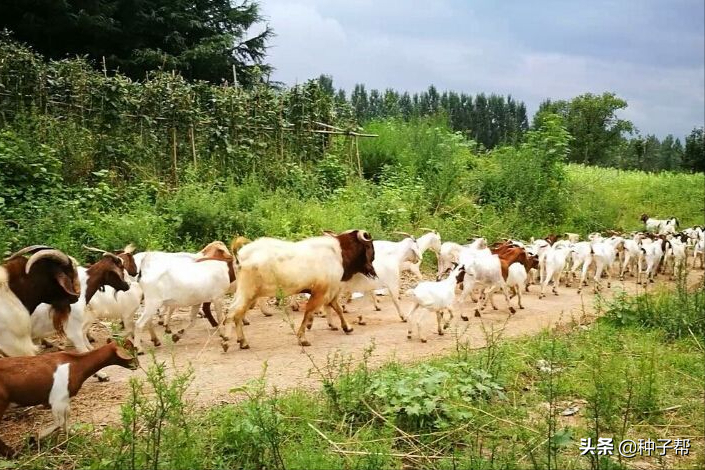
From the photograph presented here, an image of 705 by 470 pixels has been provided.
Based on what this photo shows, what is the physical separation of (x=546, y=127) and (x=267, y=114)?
803 cm

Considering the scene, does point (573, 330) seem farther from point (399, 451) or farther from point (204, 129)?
point (204, 129)

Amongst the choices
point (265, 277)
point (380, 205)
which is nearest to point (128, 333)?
point (265, 277)

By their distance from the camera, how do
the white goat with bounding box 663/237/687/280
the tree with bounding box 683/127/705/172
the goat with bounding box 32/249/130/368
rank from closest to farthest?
the goat with bounding box 32/249/130/368
the white goat with bounding box 663/237/687/280
the tree with bounding box 683/127/705/172

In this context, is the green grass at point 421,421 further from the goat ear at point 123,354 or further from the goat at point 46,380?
the goat ear at point 123,354

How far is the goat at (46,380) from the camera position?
4.74 m

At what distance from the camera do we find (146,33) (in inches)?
934

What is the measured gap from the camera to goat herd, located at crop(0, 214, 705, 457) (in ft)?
16.9

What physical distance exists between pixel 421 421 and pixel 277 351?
284 centimetres

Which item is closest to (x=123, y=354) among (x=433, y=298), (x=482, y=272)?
(x=433, y=298)

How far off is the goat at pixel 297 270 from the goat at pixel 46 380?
252cm

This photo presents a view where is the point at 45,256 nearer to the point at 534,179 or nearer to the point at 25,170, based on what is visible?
the point at 25,170

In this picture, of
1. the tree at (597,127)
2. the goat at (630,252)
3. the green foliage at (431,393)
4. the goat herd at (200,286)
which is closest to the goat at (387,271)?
the goat herd at (200,286)

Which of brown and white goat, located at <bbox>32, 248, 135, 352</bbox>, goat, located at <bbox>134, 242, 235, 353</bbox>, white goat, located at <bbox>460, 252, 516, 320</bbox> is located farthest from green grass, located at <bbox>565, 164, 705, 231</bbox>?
brown and white goat, located at <bbox>32, 248, 135, 352</bbox>

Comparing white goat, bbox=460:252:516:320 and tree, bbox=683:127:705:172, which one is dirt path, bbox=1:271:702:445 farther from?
tree, bbox=683:127:705:172
